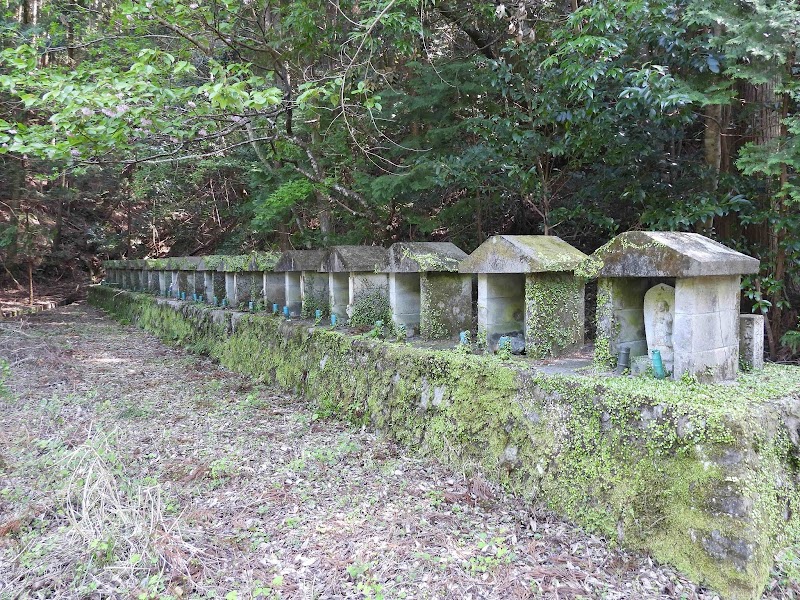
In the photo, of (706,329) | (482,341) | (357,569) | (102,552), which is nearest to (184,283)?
(482,341)

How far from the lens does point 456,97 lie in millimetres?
7453

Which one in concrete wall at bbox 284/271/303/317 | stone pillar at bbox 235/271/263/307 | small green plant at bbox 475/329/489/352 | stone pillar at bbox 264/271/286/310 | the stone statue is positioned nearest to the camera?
the stone statue

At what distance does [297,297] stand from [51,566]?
521 cm

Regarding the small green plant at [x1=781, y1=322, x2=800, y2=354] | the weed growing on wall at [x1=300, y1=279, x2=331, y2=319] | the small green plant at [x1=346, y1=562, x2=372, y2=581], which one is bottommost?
the small green plant at [x1=346, y1=562, x2=372, y2=581]

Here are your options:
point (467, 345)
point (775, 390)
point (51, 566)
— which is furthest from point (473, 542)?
point (51, 566)

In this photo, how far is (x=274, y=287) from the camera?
28.1 ft

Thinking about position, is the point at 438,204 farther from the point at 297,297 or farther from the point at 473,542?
the point at 473,542

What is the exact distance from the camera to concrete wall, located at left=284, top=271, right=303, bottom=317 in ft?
25.7

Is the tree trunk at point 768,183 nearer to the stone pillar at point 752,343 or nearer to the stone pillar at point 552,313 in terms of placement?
the stone pillar at point 752,343

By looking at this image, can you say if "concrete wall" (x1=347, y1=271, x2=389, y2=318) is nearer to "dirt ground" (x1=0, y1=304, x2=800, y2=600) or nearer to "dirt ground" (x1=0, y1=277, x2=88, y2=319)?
"dirt ground" (x1=0, y1=304, x2=800, y2=600)

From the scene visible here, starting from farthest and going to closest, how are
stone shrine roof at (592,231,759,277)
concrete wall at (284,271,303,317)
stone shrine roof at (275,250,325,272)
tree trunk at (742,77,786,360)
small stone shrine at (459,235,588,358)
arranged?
concrete wall at (284,271,303,317) < stone shrine roof at (275,250,325,272) < tree trunk at (742,77,786,360) < small stone shrine at (459,235,588,358) < stone shrine roof at (592,231,759,277)

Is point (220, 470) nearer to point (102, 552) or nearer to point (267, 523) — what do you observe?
point (267, 523)

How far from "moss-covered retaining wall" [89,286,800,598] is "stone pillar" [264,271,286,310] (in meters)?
3.87

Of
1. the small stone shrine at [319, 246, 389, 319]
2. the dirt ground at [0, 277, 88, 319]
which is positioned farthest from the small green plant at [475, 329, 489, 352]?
the dirt ground at [0, 277, 88, 319]
